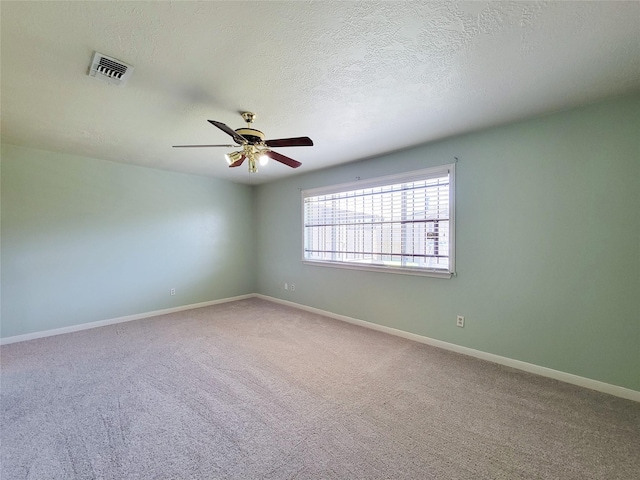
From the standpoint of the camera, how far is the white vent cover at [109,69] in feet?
5.69

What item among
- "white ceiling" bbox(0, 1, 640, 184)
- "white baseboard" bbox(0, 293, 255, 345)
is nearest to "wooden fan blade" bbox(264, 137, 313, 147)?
"white ceiling" bbox(0, 1, 640, 184)

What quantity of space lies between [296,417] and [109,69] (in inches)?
109

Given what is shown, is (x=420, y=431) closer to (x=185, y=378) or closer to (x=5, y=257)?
(x=185, y=378)

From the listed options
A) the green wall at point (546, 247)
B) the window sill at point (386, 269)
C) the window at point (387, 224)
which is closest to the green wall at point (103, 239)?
the window at point (387, 224)

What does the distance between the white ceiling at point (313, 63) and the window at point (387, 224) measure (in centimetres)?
76

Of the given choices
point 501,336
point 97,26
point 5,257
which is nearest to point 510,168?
point 501,336

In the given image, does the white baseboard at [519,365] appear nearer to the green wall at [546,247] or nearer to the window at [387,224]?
the green wall at [546,247]

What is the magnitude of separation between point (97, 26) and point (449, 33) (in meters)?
1.98

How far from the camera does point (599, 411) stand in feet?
6.56

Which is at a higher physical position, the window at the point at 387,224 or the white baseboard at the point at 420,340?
the window at the point at 387,224

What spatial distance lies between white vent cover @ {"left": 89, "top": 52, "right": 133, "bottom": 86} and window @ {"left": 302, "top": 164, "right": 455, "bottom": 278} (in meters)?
2.93

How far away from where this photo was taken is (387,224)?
12.2 ft

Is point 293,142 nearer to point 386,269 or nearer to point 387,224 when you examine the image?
point 387,224

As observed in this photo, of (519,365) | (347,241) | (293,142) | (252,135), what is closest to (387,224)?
(347,241)
